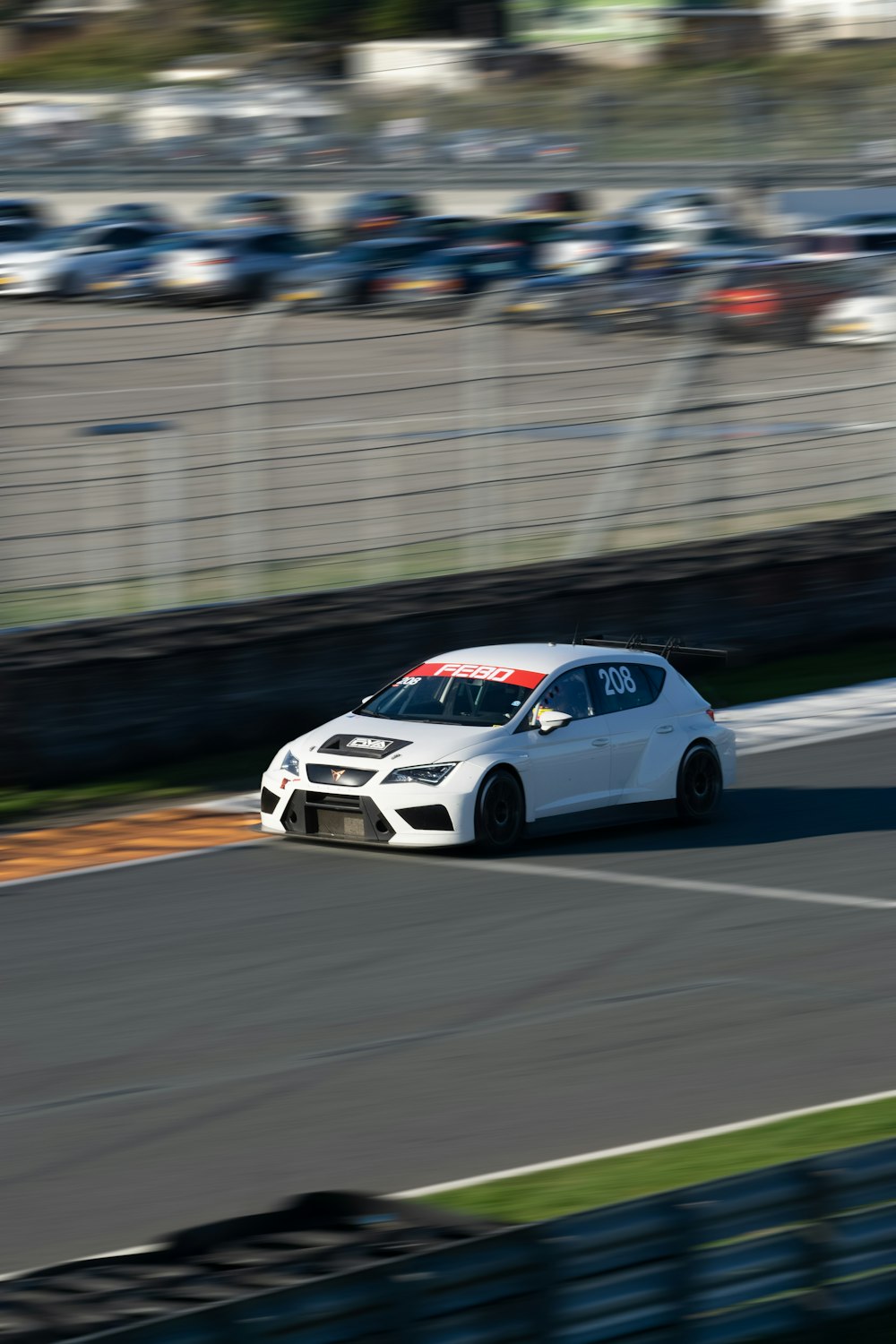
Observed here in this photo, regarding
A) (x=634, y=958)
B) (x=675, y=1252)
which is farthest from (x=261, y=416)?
(x=675, y=1252)

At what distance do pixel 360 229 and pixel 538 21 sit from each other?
38531 mm

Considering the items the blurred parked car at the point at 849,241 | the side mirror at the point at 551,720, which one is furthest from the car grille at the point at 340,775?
the blurred parked car at the point at 849,241

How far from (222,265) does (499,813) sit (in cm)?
1078

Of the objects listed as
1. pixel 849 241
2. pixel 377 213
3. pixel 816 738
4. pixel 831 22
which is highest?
pixel 831 22

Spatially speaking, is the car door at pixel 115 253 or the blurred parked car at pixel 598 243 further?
the blurred parked car at pixel 598 243

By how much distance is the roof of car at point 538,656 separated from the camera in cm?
1252

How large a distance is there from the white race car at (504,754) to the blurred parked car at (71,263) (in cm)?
650

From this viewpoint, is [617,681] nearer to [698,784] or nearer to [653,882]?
[698,784]

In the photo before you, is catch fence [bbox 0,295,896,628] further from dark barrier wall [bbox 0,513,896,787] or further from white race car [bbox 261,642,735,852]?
white race car [bbox 261,642,735,852]

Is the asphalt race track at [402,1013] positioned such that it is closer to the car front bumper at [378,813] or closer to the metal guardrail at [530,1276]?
the car front bumper at [378,813]

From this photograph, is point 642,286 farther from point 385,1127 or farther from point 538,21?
point 538,21

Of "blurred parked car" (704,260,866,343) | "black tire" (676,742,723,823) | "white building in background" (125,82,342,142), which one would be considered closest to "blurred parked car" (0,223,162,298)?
"blurred parked car" (704,260,866,343)

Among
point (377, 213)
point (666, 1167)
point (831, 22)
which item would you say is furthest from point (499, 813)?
point (831, 22)

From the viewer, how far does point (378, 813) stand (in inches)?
453
